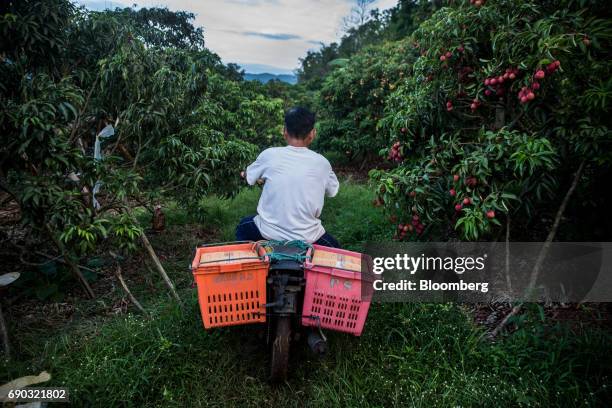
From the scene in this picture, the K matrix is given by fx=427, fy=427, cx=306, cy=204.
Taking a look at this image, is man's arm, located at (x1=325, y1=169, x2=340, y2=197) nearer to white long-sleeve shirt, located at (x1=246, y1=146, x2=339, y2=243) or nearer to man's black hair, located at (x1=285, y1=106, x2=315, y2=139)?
white long-sleeve shirt, located at (x1=246, y1=146, x2=339, y2=243)

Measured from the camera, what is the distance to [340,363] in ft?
9.36

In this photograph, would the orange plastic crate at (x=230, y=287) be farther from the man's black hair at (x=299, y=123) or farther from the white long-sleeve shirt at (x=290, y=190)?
the man's black hair at (x=299, y=123)

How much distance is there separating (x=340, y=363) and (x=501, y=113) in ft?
7.42

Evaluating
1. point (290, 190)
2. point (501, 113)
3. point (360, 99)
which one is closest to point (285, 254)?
point (290, 190)

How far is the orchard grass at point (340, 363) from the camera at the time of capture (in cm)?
255

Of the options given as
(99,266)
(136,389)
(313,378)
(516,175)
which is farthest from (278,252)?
(99,266)

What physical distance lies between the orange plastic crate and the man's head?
851mm

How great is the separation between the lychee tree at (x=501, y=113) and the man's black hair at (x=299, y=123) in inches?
29.9

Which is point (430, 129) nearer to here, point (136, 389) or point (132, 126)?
point (132, 126)

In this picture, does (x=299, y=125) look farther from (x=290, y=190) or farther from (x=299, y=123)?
(x=290, y=190)

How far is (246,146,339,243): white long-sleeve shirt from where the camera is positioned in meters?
2.76

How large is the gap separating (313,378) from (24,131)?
2.35 m

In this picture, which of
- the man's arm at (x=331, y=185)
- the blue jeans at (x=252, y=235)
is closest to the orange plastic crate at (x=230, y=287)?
the blue jeans at (x=252, y=235)

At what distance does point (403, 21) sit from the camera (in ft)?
47.9
